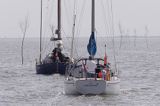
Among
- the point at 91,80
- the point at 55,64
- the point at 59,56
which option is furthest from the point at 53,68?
the point at 91,80

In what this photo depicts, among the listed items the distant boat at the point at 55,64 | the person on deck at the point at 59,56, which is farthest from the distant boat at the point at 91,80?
the person on deck at the point at 59,56

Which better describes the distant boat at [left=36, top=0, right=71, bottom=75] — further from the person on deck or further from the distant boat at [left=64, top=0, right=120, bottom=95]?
the distant boat at [left=64, top=0, right=120, bottom=95]

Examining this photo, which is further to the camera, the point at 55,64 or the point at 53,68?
the point at 53,68

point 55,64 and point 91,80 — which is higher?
point 55,64

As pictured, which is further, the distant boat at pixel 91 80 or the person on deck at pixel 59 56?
the person on deck at pixel 59 56

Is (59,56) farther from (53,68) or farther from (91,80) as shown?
(91,80)

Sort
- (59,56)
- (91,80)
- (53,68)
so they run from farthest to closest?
(59,56)
(53,68)
(91,80)

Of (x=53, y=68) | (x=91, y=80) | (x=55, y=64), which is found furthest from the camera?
(x=53, y=68)

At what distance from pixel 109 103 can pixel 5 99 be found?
6679 millimetres

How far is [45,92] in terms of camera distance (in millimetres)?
46281

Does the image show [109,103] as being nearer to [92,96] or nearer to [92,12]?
[92,96]

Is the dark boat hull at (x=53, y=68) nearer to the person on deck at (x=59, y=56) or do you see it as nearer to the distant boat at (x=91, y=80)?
the person on deck at (x=59, y=56)

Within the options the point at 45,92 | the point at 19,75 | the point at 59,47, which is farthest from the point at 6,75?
the point at 45,92

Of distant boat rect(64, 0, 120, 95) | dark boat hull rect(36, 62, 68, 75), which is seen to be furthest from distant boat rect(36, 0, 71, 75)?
distant boat rect(64, 0, 120, 95)
